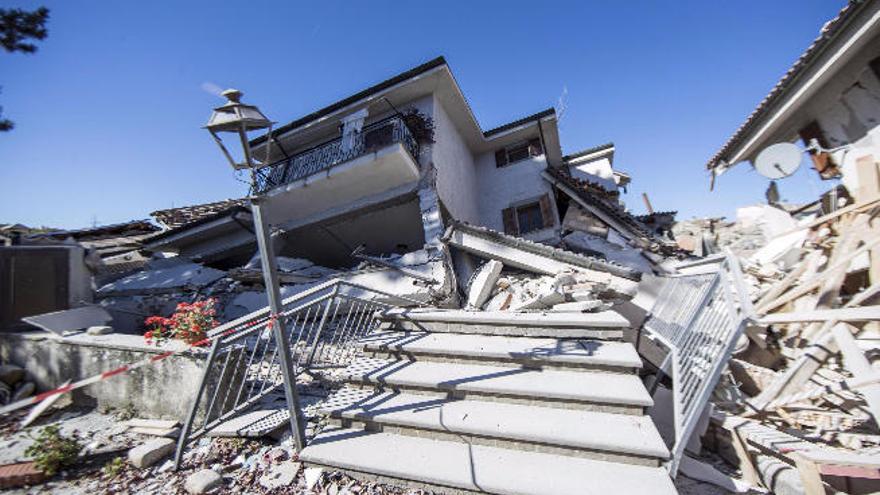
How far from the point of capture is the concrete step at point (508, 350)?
11.1ft

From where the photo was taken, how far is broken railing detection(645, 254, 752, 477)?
2.57 meters

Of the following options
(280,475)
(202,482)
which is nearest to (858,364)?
(280,475)

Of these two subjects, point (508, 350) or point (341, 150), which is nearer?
point (508, 350)

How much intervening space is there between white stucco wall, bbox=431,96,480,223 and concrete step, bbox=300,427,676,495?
7561mm

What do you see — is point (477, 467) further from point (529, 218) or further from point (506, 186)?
point (506, 186)

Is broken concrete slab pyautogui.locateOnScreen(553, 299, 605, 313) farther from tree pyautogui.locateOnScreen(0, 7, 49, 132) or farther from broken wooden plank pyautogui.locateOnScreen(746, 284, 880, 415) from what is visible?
tree pyautogui.locateOnScreen(0, 7, 49, 132)

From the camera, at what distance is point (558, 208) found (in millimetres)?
13195

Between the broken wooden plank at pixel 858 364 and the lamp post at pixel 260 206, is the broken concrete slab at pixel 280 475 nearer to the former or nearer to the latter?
the lamp post at pixel 260 206

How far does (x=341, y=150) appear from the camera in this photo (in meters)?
10.1

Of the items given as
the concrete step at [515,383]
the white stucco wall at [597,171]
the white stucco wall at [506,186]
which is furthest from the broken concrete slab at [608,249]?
the concrete step at [515,383]

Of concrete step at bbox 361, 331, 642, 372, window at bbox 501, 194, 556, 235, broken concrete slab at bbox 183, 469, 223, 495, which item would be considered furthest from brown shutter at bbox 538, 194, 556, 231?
broken concrete slab at bbox 183, 469, 223, 495

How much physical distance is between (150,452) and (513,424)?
143 inches

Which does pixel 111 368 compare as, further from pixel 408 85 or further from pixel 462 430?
pixel 408 85

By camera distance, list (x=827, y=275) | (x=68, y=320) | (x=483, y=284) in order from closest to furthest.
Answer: (x=827, y=275) < (x=68, y=320) < (x=483, y=284)
